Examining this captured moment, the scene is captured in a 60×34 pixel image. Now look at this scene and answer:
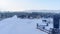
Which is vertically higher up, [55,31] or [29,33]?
[55,31]

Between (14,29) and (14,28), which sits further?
(14,28)

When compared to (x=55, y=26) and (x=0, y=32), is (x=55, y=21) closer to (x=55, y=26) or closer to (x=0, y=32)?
(x=55, y=26)

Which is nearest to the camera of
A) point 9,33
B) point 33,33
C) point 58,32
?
point 58,32

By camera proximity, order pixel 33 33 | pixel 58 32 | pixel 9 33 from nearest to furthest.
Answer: pixel 58 32 < pixel 9 33 < pixel 33 33

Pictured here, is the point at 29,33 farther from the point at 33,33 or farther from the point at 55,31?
the point at 55,31

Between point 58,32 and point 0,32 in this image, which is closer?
point 58,32

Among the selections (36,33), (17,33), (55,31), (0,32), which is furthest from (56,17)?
(0,32)

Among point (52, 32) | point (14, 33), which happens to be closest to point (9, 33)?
point (14, 33)

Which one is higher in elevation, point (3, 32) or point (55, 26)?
point (55, 26)

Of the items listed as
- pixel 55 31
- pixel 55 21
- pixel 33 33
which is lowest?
pixel 33 33
